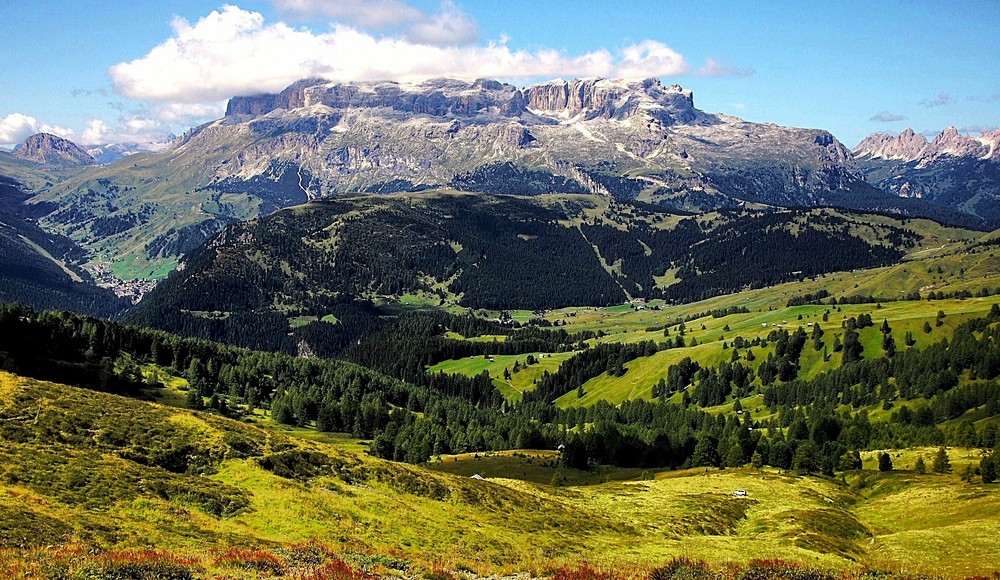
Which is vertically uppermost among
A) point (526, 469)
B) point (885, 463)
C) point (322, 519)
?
point (322, 519)

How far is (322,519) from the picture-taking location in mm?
53375

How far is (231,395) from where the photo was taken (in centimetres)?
19900

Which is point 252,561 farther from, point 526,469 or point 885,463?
point 885,463

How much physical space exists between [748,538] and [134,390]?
133952 mm

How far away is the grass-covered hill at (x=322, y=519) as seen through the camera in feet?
123

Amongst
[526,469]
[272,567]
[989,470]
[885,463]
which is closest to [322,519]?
[272,567]

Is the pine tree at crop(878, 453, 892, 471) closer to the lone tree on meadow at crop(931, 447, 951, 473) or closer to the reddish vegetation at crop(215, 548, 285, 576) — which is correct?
the lone tree on meadow at crop(931, 447, 951, 473)

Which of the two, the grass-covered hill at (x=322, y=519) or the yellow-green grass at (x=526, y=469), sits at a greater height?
the grass-covered hill at (x=322, y=519)

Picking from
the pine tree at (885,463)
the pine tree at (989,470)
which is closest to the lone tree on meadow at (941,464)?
the pine tree at (885,463)

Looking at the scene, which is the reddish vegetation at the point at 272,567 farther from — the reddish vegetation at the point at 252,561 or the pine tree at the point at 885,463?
the pine tree at the point at 885,463

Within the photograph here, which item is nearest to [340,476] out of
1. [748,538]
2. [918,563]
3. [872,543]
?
[748,538]

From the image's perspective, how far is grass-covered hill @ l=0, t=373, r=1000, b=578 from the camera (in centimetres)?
3747

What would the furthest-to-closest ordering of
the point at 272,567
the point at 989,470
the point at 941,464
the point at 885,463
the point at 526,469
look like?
1. the point at 885,463
2. the point at 526,469
3. the point at 941,464
4. the point at 989,470
5. the point at 272,567

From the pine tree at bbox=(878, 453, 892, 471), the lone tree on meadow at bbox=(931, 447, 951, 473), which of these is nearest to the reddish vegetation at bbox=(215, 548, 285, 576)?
the lone tree on meadow at bbox=(931, 447, 951, 473)
